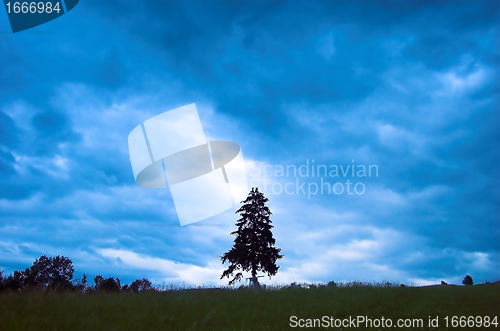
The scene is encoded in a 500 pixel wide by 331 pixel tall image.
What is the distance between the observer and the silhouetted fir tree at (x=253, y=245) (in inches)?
1398

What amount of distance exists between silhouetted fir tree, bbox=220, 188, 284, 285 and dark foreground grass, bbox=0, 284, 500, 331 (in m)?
15.5

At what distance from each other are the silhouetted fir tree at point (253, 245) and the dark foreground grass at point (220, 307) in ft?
51.0

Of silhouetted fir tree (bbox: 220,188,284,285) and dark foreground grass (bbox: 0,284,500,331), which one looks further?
silhouetted fir tree (bbox: 220,188,284,285)

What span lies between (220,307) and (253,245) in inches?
837

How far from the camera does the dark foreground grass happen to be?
12039 mm

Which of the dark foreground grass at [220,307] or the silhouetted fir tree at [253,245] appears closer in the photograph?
the dark foreground grass at [220,307]

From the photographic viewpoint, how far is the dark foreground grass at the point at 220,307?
1204 cm

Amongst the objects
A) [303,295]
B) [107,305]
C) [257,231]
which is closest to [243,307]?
[303,295]

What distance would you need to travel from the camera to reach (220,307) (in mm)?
14750

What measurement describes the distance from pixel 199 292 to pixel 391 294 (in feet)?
34.5

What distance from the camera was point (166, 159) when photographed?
72.5 ft

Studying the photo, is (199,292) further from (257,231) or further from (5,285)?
(257,231)

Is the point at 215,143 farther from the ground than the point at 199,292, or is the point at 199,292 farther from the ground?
the point at 215,143

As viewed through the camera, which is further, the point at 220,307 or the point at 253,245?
the point at 253,245
